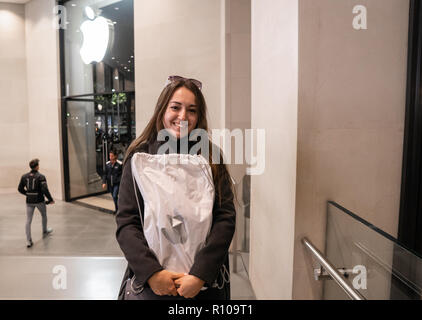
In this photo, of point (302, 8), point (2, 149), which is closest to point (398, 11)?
point (302, 8)

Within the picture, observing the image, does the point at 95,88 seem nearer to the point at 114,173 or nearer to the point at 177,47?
the point at 114,173

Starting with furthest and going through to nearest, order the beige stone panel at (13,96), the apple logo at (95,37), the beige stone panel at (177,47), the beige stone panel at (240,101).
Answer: the beige stone panel at (13,96)
the apple logo at (95,37)
the beige stone panel at (177,47)
the beige stone panel at (240,101)

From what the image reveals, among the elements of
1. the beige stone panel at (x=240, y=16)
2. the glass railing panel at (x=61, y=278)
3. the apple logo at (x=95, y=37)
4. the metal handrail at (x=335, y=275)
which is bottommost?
the glass railing panel at (x=61, y=278)

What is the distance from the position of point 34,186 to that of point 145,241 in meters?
4.30

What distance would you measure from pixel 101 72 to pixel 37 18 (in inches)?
95.2

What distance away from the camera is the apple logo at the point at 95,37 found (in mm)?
6734

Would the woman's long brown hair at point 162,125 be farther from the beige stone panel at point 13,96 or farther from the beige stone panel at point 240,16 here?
the beige stone panel at point 13,96

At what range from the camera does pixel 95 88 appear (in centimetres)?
728

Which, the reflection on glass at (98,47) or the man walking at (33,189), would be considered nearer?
the man walking at (33,189)

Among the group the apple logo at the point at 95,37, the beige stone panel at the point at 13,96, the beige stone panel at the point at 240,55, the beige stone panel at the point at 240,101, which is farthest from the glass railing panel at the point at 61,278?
the apple logo at the point at 95,37

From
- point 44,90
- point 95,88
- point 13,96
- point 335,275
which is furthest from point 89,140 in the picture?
point 335,275

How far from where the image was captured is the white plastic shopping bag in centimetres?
114

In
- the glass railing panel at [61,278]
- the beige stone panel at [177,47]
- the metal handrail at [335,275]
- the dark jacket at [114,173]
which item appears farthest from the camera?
the dark jacket at [114,173]
